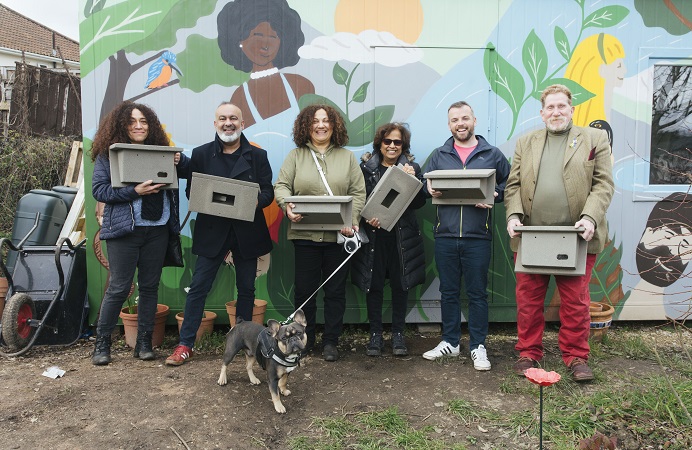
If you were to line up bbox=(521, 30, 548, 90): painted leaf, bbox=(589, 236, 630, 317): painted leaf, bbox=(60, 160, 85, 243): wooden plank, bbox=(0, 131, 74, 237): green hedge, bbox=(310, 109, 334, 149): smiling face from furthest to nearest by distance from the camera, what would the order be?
bbox=(0, 131, 74, 237): green hedge < bbox=(60, 160, 85, 243): wooden plank < bbox=(589, 236, 630, 317): painted leaf < bbox=(521, 30, 548, 90): painted leaf < bbox=(310, 109, 334, 149): smiling face

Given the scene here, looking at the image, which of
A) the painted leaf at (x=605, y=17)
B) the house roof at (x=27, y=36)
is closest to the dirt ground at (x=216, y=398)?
the painted leaf at (x=605, y=17)

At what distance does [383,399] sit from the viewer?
3.60m

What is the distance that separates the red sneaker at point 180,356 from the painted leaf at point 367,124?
228cm

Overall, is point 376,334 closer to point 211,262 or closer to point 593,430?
point 211,262

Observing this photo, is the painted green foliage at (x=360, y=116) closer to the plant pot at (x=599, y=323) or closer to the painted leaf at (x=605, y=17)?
the painted leaf at (x=605, y=17)

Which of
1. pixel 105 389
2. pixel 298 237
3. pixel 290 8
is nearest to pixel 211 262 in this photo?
pixel 298 237

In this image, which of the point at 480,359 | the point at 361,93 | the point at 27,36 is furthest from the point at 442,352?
the point at 27,36

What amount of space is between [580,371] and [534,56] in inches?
112

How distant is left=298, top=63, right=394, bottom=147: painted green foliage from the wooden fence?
7.10 metres

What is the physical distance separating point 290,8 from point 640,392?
13.6 feet

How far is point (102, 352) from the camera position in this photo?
13.8ft

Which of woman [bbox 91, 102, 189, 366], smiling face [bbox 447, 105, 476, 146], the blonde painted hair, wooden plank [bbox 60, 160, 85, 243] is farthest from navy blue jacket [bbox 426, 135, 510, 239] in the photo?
wooden plank [bbox 60, 160, 85, 243]

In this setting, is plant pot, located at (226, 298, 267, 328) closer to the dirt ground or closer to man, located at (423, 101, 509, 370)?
the dirt ground

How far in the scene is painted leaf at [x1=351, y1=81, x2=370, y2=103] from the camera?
4.84 m
